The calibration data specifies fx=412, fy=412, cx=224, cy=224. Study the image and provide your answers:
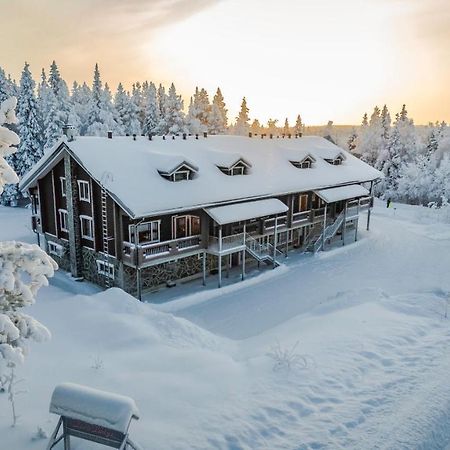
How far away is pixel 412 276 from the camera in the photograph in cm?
2819

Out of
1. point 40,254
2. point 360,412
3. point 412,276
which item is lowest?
point 412,276

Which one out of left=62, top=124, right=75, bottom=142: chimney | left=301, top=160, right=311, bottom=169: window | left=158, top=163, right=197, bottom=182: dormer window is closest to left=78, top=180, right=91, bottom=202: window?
left=62, top=124, right=75, bottom=142: chimney

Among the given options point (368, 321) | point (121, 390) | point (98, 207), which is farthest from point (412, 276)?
point (121, 390)

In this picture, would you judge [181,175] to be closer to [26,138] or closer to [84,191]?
[84,191]

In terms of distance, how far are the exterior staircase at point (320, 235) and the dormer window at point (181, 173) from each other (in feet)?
40.9

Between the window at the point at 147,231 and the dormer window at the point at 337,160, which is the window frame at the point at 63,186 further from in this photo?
the dormer window at the point at 337,160

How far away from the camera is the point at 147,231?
77.8ft

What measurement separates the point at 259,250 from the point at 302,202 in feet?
25.6

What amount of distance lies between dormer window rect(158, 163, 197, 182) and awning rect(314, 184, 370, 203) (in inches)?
448

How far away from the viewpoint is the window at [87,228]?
81.1 ft

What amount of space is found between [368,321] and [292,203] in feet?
52.3

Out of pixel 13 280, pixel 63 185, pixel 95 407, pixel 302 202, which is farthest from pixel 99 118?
pixel 95 407

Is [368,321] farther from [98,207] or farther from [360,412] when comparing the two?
[98,207]

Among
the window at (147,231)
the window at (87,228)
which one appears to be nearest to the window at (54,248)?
the window at (87,228)
